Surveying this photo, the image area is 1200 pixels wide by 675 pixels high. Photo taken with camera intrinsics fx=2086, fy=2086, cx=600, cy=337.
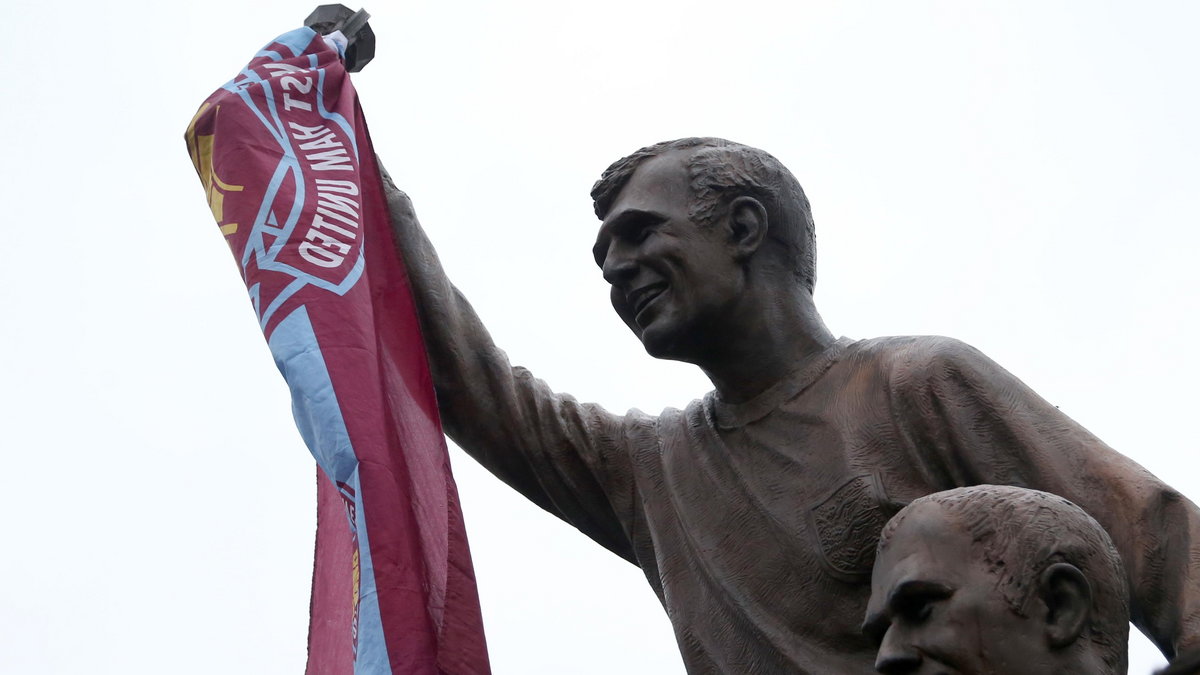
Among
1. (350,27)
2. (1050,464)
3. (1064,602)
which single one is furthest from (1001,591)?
(350,27)

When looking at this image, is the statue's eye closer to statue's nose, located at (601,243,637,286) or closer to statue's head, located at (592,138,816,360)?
statue's head, located at (592,138,816,360)

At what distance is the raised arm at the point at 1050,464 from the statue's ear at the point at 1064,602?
24.5 inches

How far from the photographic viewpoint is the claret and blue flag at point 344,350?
23.2 feet

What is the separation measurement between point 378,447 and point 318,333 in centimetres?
50

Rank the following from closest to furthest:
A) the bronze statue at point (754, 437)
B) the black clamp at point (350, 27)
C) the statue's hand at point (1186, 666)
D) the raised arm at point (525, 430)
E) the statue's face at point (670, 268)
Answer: the statue's hand at point (1186, 666)
the bronze statue at point (754, 437)
the statue's face at point (670, 268)
the raised arm at point (525, 430)
the black clamp at point (350, 27)

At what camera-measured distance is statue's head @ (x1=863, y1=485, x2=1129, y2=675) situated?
18.1 feet

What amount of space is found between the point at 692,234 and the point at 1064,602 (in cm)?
226

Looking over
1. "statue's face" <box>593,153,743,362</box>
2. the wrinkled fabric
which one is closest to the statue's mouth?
"statue's face" <box>593,153,743,362</box>

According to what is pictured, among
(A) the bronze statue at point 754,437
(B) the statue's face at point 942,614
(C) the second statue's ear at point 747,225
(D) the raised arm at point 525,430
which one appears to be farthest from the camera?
(D) the raised arm at point 525,430

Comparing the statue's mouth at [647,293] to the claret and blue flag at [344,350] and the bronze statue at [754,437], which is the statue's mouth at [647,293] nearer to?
the bronze statue at [754,437]

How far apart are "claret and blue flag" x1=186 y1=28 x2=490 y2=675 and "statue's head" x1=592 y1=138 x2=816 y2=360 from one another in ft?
2.83

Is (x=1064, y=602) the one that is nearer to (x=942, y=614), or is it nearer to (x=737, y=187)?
(x=942, y=614)

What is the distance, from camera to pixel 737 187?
24.4 feet

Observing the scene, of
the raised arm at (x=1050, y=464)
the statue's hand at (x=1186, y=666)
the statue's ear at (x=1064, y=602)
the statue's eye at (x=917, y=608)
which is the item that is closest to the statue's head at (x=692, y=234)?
the raised arm at (x=1050, y=464)
